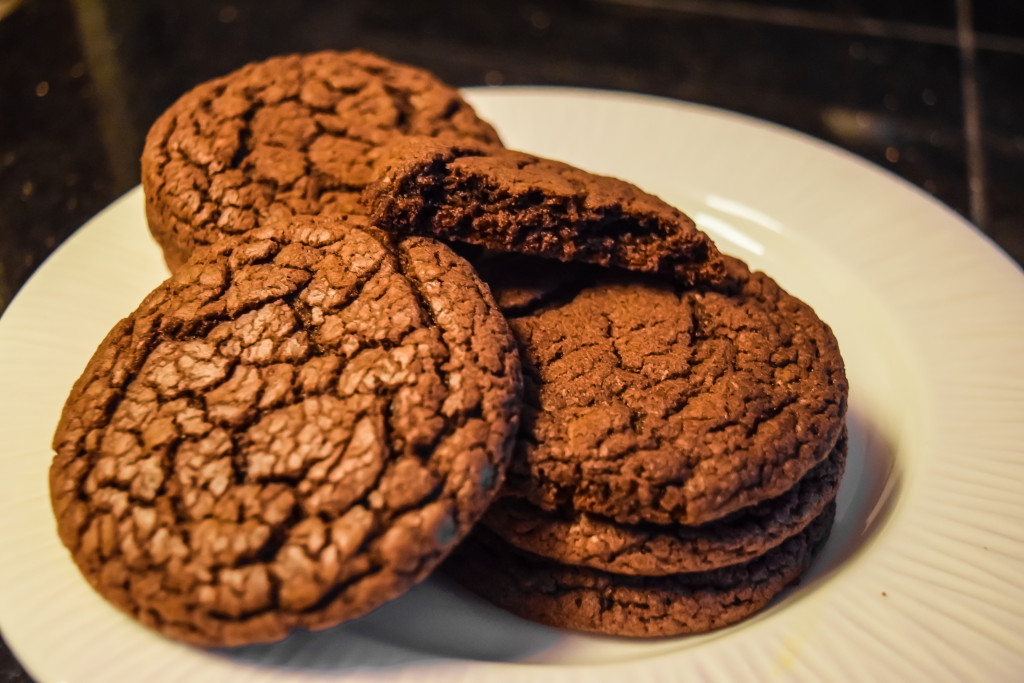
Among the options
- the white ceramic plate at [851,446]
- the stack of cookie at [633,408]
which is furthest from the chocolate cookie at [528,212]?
the white ceramic plate at [851,446]

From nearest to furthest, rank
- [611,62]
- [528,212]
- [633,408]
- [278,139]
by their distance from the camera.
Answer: [633,408], [528,212], [278,139], [611,62]

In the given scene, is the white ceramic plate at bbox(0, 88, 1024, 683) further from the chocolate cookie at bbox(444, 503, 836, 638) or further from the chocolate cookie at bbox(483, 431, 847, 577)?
the chocolate cookie at bbox(483, 431, 847, 577)

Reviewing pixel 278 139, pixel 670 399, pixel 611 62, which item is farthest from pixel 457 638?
pixel 611 62

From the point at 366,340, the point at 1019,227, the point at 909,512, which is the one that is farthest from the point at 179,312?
the point at 1019,227

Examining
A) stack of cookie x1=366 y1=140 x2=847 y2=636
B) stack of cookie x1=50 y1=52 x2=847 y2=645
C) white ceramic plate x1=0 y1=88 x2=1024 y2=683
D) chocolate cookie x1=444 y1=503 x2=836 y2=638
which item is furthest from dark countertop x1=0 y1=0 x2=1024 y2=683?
chocolate cookie x1=444 y1=503 x2=836 y2=638

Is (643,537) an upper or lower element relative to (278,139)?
lower

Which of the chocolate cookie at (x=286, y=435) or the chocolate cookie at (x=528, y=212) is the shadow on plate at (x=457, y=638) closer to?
the chocolate cookie at (x=286, y=435)

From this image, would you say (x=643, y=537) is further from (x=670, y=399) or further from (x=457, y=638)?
(x=457, y=638)

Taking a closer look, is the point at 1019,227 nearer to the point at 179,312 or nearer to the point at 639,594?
the point at 639,594

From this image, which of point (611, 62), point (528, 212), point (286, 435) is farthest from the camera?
point (611, 62)
